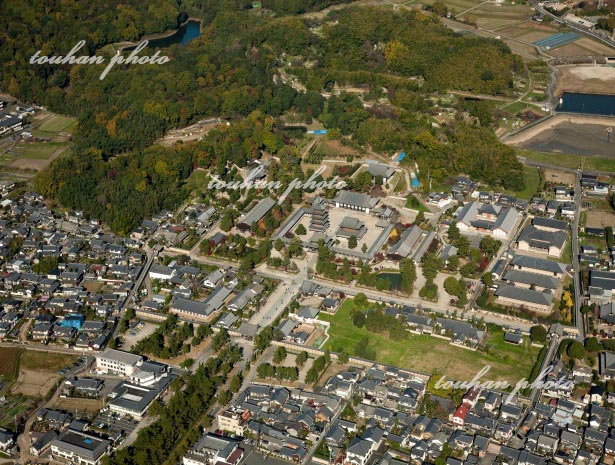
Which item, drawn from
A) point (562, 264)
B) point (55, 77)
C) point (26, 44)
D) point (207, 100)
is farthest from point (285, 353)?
point (26, 44)

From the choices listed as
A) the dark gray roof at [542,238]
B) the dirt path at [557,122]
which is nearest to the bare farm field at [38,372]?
the dark gray roof at [542,238]

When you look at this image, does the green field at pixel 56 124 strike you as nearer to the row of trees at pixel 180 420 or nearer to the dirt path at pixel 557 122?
the row of trees at pixel 180 420

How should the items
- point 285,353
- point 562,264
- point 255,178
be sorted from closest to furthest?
1. point 285,353
2. point 562,264
3. point 255,178

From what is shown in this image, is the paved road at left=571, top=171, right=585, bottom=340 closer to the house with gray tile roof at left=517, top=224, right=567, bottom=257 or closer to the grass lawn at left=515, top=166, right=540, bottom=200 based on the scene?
the house with gray tile roof at left=517, top=224, right=567, bottom=257

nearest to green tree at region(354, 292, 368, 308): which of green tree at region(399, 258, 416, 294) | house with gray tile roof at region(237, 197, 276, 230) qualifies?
green tree at region(399, 258, 416, 294)

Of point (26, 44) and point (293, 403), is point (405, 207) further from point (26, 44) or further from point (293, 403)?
point (26, 44)

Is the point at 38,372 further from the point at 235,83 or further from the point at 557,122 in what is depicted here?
the point at 557,122

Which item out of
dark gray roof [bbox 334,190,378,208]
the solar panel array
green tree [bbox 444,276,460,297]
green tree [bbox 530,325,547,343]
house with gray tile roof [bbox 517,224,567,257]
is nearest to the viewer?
green tree [bbox 530,325,547,343]
